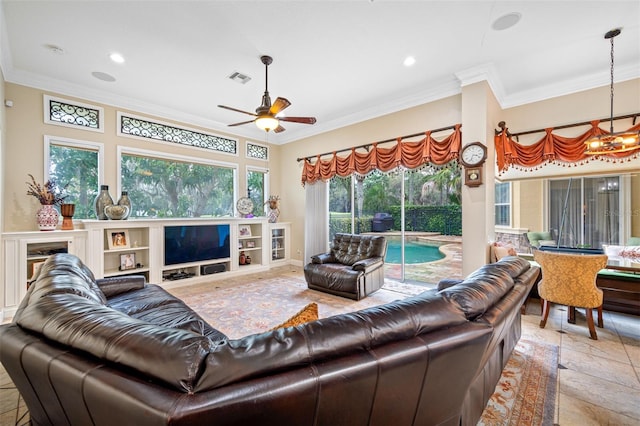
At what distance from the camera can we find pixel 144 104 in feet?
15.2

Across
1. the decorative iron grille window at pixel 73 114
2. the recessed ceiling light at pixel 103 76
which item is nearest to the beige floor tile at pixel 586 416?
the recessed ceiling light at pixel 103 76

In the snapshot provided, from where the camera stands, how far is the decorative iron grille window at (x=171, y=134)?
15.0ft

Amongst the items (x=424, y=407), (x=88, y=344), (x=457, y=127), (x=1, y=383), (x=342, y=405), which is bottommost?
(x=1, y=383)

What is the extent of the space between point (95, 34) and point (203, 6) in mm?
1337

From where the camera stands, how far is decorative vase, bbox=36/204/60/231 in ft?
11.9

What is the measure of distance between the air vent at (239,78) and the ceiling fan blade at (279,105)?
104 centimetres

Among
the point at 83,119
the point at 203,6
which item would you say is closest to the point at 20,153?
the point at 83,119

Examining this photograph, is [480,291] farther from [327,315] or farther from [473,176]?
[473,176]

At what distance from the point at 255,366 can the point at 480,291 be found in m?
1.24

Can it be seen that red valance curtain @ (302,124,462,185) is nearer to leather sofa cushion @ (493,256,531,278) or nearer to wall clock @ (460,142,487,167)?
wall clock @ (460,142,487,167)

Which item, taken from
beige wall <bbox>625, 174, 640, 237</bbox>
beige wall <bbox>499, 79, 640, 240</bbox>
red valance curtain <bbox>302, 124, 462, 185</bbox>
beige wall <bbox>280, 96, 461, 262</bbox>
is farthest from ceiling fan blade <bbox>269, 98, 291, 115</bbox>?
beige wall <bbox>625, 174, 640, 237</bbox>

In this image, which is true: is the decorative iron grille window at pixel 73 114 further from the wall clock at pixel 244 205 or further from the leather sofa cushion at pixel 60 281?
the leather sofa cushion at pixel 60 281

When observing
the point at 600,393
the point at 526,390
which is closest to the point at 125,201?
the point at 526,390

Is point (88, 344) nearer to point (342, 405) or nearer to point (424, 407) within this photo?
point (342, 405)
